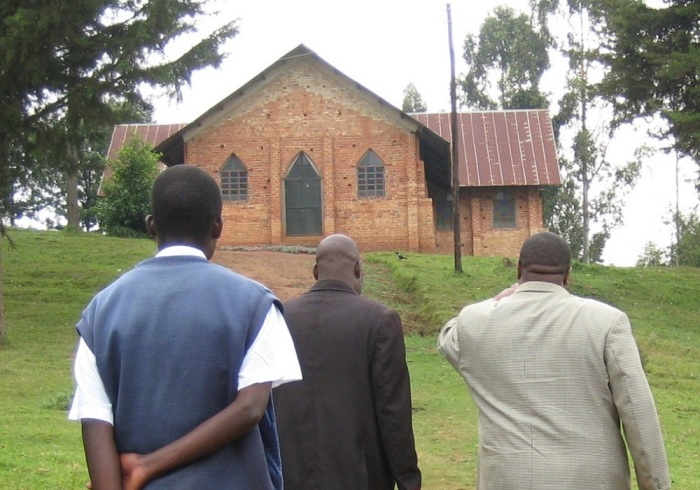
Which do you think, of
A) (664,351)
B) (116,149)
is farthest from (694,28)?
(116,149)

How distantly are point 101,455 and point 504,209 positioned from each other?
39.3 m

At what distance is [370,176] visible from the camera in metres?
39.0

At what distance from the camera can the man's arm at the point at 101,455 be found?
3.34 meters

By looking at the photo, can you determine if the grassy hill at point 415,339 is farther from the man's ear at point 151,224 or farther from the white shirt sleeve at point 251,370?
the white shirt sleeve at point 251,370

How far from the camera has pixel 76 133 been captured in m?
21.3

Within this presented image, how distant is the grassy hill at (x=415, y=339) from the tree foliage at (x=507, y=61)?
900 inches

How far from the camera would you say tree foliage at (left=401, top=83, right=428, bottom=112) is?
6888 cm

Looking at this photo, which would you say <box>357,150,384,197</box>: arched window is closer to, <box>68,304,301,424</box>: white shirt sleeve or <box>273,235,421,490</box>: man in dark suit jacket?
<box>273,235,421,490</box>: man in dark suit jacket

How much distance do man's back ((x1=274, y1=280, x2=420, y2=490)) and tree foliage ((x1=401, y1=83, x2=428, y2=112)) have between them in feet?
209

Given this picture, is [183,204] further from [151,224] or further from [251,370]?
[251,370]

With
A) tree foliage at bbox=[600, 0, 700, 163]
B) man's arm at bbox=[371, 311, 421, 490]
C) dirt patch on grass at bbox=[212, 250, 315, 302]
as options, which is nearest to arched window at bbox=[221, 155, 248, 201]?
dirt patch on grass at bbox=[212, 250, 315, 302]

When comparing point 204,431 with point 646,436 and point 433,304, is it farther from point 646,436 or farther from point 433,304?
point 433,304

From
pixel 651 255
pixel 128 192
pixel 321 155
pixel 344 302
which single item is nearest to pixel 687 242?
pixel 651 255

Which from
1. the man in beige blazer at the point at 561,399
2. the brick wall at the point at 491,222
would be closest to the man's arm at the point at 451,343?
the man in beige blazer at the point at 561,399
